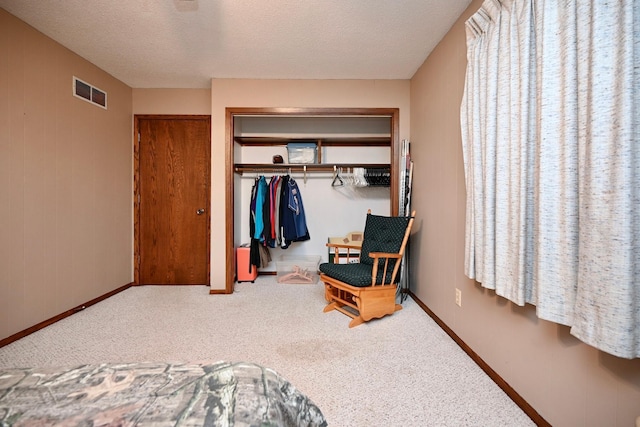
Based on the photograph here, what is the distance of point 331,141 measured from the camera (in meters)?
4.21

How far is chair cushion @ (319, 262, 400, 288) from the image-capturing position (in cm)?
258

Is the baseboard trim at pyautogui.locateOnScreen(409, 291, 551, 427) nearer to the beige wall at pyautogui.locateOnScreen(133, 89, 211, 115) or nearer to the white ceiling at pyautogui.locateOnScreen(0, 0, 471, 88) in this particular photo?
the white ceiling at pyautogui.locateOnScreen(0, 0, 471, 88)

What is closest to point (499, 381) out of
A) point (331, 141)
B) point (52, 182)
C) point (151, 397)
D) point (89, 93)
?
point (151, 397)

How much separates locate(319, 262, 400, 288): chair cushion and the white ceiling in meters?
2.03

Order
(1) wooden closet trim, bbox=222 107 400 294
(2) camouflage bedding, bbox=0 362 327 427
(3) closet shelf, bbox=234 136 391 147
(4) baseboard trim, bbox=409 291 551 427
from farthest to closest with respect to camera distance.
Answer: (3) closet shelf, bbox=234 136 391 147
(1) wooden closet trim, bbox=222 107 400 294
(4) baseboard trim, bbox=409 291 551 427
(2) camouflage bedding, bbox=0 362 327 427

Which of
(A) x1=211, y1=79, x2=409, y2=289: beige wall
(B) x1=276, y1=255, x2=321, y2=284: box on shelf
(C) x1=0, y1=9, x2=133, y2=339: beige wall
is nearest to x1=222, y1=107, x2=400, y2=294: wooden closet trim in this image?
(A) x1=211, y1=79, x2=409, y2=289: beige wall

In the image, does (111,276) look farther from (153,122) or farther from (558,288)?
(558,288)

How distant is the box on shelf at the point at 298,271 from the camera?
12.8 feet

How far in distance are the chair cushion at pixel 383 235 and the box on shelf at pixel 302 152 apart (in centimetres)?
119

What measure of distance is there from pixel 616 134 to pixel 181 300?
3.53m

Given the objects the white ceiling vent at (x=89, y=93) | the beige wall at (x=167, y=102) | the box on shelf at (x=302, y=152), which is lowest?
the box on shelf at (x=302, y=152)

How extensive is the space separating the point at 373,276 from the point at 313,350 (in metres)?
0.81

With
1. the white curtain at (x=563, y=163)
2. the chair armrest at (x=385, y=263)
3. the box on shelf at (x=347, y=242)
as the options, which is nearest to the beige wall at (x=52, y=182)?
the box on shelf at (x=347, y=242)

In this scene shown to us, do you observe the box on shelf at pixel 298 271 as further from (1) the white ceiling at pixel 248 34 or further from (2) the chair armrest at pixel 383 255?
(1) the white ceiling at pixel 248 34
